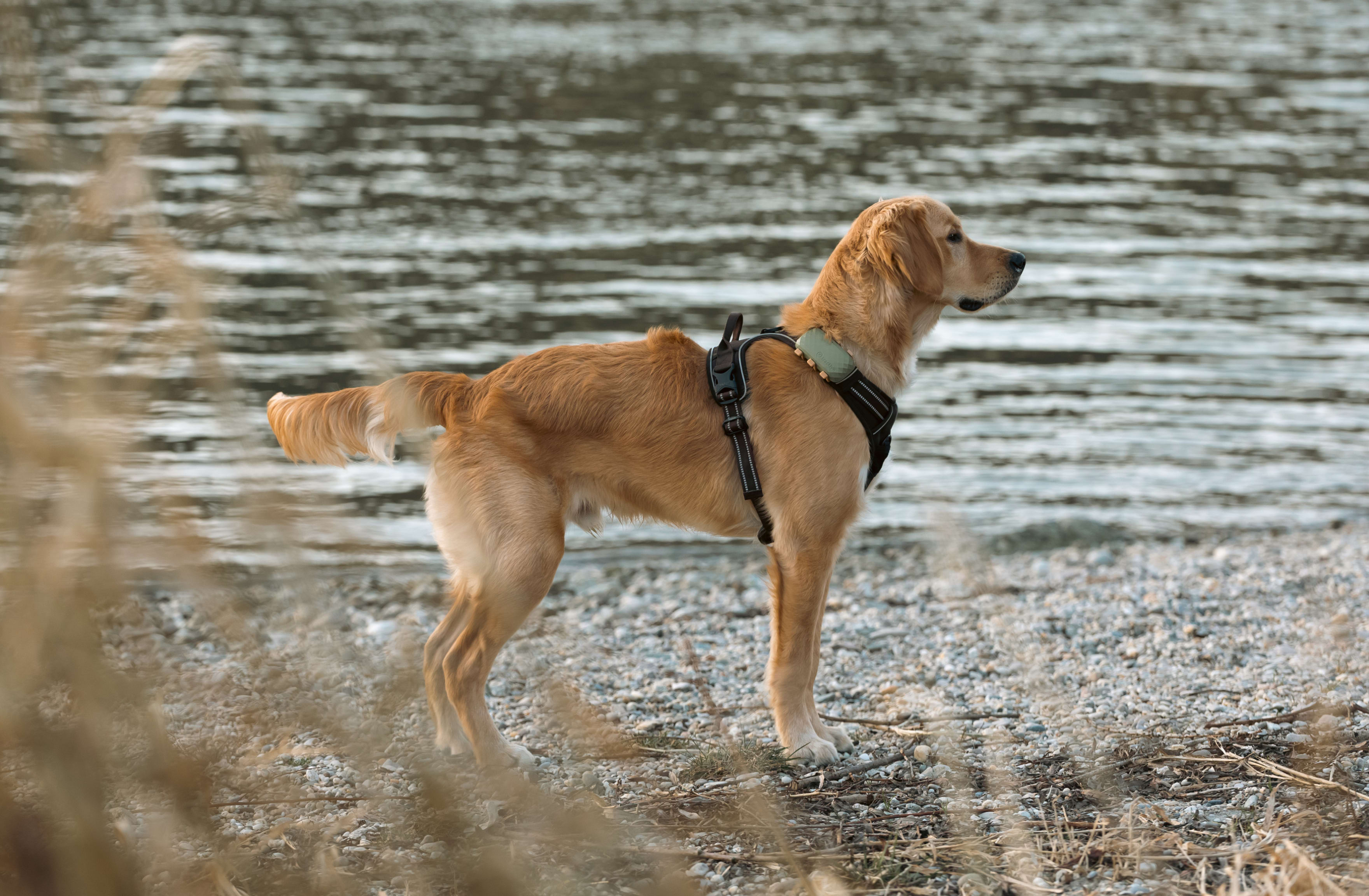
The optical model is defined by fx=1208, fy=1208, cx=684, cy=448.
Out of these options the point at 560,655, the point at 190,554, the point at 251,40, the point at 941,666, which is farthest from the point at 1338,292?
the point at 251,40

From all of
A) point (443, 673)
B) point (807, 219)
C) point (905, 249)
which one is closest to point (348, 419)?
point (443, 673)

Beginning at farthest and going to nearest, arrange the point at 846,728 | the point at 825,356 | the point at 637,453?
1. the point at 846,728
2. the point at 825,356
3. the point at 637,453

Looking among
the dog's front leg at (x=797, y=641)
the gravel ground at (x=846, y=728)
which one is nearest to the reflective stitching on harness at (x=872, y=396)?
the dog's front leg at (x=797, y=641)

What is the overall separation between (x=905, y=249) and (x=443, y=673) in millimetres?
2548

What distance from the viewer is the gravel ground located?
3.10m

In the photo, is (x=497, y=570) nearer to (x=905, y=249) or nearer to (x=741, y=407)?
(x=741, y=407)

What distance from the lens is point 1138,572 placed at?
765 cm

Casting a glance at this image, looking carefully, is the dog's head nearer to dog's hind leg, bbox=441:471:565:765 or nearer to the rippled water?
the rippled water

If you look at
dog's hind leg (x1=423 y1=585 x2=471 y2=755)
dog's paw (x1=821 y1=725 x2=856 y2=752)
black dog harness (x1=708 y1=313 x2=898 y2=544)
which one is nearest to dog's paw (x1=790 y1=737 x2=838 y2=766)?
dog's paw (x1=821 y1=725 x2=856 y2=752)

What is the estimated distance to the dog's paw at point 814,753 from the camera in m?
4.77

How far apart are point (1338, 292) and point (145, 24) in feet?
74.4

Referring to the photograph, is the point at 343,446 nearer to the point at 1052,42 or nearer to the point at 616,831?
the point at 616,831

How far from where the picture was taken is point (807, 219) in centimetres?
1540

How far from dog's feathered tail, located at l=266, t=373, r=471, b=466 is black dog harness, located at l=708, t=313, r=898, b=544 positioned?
1006mm
